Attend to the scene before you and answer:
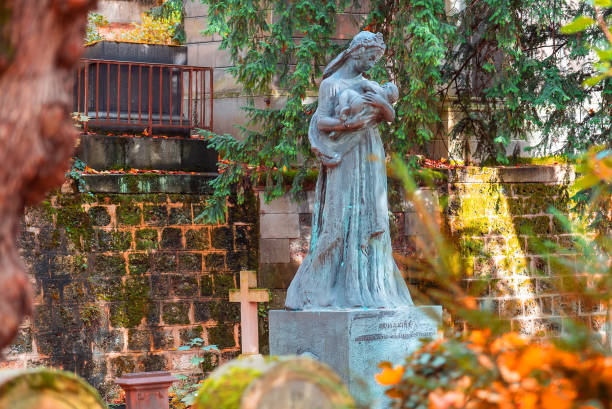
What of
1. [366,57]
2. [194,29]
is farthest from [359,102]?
[194,29]

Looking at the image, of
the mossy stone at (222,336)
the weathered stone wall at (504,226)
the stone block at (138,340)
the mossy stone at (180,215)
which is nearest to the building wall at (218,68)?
the mossy stone at (180,215)

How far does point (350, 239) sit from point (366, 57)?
1.45 metres

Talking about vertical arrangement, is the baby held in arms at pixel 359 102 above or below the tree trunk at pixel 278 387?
above

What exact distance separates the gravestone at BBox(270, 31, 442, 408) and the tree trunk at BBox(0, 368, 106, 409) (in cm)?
312

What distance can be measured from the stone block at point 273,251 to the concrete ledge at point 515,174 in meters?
3.10

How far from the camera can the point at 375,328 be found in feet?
19.2

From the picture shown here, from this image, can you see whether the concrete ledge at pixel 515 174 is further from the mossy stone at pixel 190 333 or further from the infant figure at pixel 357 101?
the infant figure at pixel 357 101

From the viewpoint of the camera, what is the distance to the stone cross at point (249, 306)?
9445 millimetres

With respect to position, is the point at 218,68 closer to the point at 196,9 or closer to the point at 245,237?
the point at 196,9

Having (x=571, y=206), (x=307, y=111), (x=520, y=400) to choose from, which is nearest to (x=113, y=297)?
(x=307, y=111)

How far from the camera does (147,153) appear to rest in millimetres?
12133

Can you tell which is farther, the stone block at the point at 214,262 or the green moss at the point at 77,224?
the stone block at the point at 214,262

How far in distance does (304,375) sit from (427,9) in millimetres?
9174

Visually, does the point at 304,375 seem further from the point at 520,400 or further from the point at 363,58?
the point at 363,58
